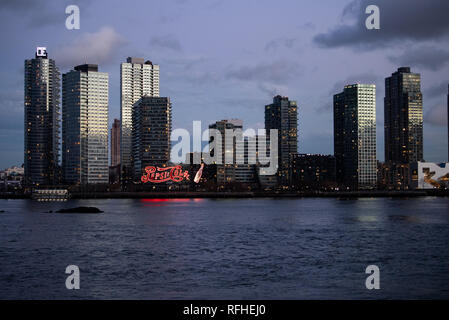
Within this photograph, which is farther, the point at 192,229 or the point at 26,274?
the point at 192,229

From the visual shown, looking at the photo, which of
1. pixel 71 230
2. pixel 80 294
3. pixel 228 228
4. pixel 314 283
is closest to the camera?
pixel 80 294

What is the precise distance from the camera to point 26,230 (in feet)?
307

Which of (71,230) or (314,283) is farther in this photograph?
(71,230)

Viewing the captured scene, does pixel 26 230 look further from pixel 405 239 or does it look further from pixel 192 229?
pixel 405 239

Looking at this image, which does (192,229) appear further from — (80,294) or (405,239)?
(80,294)
